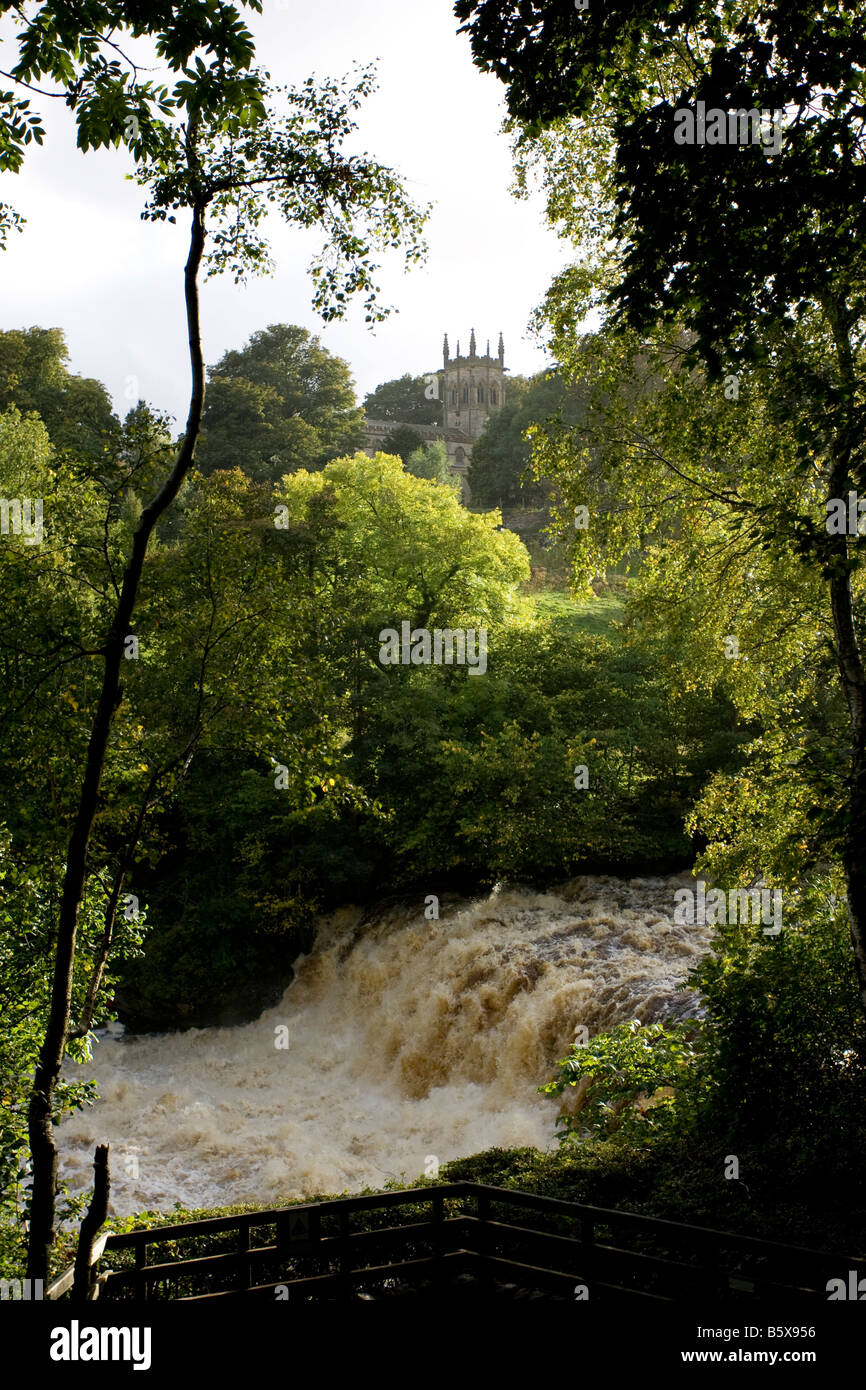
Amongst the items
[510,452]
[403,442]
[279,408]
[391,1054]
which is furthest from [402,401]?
[391,1054]

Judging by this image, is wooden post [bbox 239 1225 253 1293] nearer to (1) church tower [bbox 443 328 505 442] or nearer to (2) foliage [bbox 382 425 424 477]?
(2) foliage [bbox 382 425 424 477]

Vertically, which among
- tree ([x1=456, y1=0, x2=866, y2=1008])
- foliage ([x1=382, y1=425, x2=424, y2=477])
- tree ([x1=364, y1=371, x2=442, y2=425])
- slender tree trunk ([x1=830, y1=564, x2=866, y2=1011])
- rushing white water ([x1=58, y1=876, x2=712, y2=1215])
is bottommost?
rushing white water ([x1=58, y1=876, x2=712, y2=1215])

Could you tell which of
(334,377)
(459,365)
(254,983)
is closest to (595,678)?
(254,983)

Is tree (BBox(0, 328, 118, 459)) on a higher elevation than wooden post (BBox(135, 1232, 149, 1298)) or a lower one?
higher

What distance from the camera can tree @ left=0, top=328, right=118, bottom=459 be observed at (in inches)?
1713

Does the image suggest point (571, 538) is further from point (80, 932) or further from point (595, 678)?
point (595, 678)

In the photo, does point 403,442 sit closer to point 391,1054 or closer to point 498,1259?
point 391,1054

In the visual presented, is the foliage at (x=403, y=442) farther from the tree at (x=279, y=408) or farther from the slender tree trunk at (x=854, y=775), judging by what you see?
the slender tree trunk at (x=854, y=775)

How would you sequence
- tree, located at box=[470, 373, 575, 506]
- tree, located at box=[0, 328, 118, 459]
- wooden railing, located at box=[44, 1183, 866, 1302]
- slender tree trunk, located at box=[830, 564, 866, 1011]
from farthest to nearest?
tree, located at box=[470, 373, 575, 506]
tree, located at box=[0, 328, 118, 459]
slender tree trunk, located at box=[830, 564, 866, 1011]
wooden railing, located at box=[44, 1183, 866, 1302]

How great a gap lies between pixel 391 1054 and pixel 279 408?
4134 cm

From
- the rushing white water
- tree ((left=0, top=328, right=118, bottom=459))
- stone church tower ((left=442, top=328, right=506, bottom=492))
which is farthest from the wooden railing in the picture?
stone church tower ((left=442, top=328, right=506, bottom=492))

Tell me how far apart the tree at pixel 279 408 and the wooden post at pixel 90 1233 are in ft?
135

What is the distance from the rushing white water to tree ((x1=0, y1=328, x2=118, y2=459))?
93.0 ft

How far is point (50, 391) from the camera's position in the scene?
45562 millimetres
